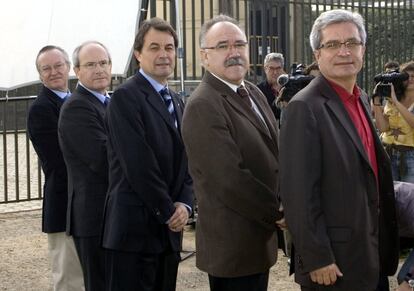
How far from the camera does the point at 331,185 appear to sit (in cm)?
290

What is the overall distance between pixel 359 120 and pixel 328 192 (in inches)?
15.1

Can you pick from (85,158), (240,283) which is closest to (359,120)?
(240,283)

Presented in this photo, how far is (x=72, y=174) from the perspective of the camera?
4176 millimetres

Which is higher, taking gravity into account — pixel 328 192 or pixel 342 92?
pixel 342 92

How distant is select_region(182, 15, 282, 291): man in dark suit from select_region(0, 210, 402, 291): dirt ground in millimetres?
2357

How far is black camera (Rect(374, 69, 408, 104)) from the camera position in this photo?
637 cm

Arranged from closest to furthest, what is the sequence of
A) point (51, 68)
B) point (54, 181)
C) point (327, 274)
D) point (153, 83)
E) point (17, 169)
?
point (327, 274) → point (153, 83) → point (54, 181) → point (51, 68) → point (17, 169)

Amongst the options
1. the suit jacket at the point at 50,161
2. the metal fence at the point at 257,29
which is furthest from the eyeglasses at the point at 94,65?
the metal fence at the point at 257,29

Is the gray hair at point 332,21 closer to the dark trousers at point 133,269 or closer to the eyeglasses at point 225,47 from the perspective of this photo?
the eyeglasses at point 225,47

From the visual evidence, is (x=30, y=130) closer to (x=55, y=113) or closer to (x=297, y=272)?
(x=55, y=113)

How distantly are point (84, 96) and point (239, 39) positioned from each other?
118 cm

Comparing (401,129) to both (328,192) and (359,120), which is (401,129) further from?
(328,192)

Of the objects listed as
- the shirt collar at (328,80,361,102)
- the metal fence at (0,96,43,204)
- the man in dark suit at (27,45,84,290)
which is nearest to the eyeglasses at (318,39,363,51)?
the shirt collar at (328,80,361,102)

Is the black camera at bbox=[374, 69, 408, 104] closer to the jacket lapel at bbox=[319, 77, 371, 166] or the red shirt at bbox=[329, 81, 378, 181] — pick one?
the red shirt at bbox=[329, 81, 378, 181]
